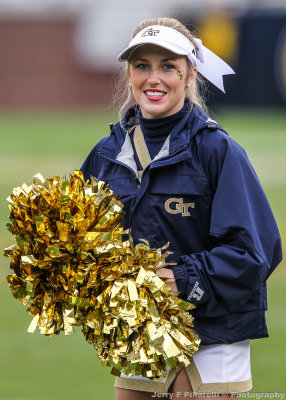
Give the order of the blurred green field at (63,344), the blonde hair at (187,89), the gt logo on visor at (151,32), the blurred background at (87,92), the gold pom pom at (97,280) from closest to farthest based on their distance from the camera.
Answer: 1. the gold pom pom at (97,280)
2. the gt logo on visor at (151,32)
3. the blonde hair at (187,89)
4. the blurred green field at (63,344)
5. the blurred background at (87,92)

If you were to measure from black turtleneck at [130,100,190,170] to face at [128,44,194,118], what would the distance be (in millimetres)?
19

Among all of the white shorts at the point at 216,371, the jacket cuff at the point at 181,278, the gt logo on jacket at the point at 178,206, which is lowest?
the white shorts at the point at 216,371

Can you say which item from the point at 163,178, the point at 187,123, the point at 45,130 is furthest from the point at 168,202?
the point at 45,130

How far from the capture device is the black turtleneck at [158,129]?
3.04 m

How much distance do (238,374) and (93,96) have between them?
27555 mm

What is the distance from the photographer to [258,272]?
2840 millimetres

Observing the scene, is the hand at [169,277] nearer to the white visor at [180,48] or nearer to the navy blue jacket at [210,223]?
the navy blue jacket at [210,223]

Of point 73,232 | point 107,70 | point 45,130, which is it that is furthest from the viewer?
point 107,70

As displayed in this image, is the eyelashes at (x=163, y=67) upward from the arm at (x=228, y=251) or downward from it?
upward

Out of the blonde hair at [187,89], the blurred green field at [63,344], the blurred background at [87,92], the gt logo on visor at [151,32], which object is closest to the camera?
the gt logo on visor at [151,32]

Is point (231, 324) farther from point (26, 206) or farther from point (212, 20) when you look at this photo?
point (212, 20)

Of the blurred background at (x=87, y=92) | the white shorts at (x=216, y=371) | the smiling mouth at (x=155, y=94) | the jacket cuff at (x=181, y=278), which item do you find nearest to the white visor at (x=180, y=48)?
the smiling mouth at (x=155, y=94)

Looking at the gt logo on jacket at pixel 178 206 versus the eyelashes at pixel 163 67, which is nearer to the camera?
the gt logo on jacket at pixel 178 206

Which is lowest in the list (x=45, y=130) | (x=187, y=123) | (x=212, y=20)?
(x=45, y=130)
